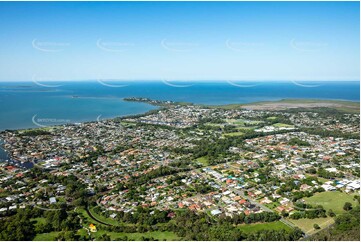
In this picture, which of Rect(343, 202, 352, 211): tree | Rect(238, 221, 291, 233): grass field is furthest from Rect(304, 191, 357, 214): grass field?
Rect(238, 221, 291, 233): grass field

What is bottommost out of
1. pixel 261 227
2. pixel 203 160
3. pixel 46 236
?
pixel 46 236

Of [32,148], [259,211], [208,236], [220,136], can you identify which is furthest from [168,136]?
[208,236]

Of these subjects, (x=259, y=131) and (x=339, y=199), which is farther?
(x=259, y=131)

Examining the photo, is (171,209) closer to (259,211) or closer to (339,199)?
(259,211)

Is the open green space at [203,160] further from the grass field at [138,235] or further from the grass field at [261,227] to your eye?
the grass field at [138,235]

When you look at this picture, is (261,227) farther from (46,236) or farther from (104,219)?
(46,236)

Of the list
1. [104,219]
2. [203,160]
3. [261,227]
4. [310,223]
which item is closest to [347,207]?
[310,223]

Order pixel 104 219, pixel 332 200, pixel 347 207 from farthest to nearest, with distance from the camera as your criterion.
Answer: pixel 332 200 → pixel 347 207 → pixel 104 219
